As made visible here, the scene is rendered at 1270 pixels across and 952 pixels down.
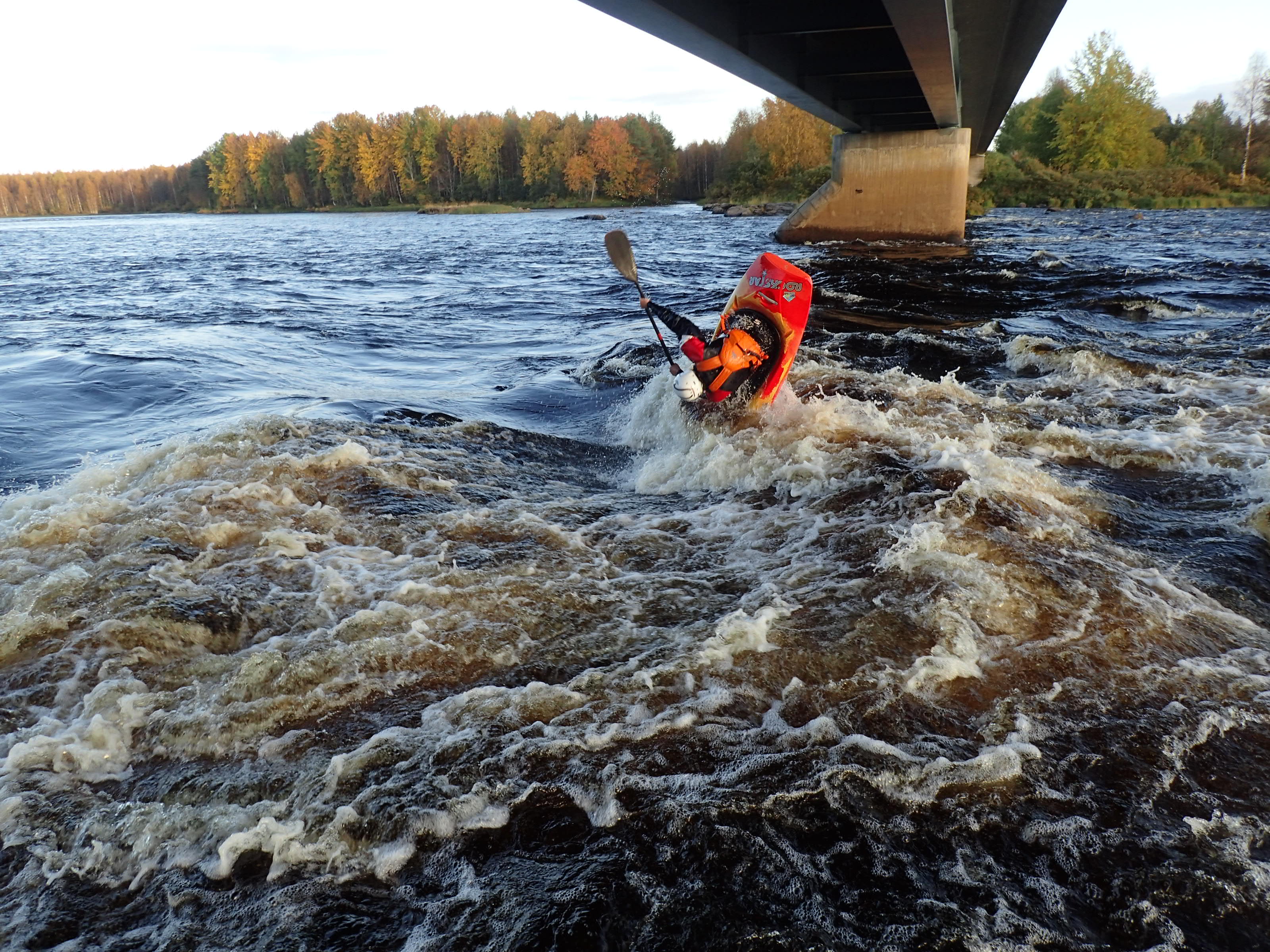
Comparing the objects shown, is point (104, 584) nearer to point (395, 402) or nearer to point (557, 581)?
point (557, 581)

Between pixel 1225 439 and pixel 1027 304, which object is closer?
pixel 1225 439

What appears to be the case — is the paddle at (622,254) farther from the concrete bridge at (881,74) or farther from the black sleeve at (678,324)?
the concrete bridge at (881,74)

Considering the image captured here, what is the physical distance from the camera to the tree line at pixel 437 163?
77.7 metres

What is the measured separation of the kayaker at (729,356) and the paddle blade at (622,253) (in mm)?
1993

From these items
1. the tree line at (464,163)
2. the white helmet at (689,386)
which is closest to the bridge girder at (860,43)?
the white helmet at (689,386)

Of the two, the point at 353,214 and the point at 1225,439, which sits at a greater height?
the point at 353,214

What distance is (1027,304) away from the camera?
43.3ft

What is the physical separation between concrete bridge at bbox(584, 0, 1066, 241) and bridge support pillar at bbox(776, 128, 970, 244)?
0.03 meters

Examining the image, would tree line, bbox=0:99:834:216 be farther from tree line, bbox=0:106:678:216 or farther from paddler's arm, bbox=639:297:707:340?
paddler's arm, bbox=639:297:707:340

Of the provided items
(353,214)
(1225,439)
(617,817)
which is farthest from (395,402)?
(353,214)

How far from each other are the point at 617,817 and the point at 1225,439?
613 cm

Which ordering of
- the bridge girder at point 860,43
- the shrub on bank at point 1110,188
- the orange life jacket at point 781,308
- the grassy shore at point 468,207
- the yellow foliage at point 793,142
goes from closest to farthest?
the orange life jacket at point 781,308 → the bridge girder at point 860,43 → the shrub on bank at point 1110,188 → the yellow foliage at point 793,142 → the grassy shore at point 468,207

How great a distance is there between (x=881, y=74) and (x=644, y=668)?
14.6 meters

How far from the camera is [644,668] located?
3.61 metres
